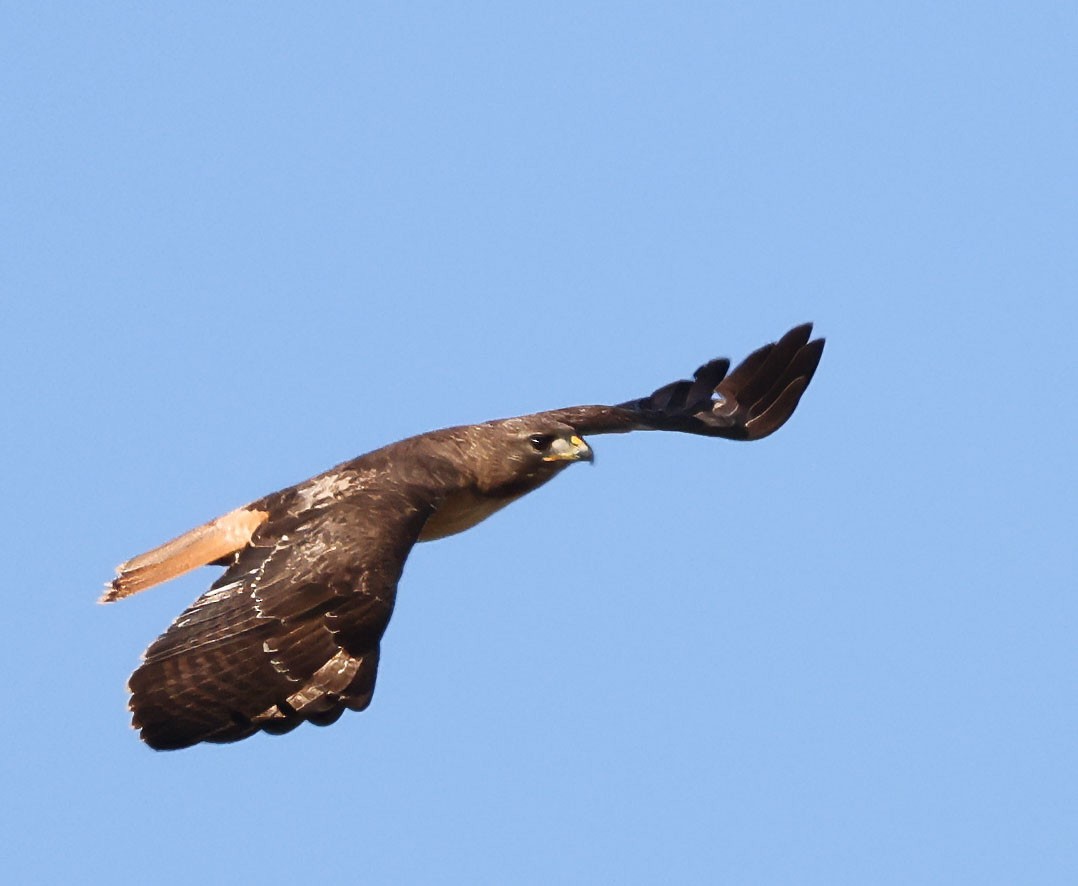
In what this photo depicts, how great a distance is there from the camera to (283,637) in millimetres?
12680

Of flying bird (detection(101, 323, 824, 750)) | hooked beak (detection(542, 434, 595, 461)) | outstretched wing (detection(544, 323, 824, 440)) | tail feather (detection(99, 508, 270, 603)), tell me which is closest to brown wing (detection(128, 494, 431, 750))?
flying bird (detection(101, 323, 824, 750))

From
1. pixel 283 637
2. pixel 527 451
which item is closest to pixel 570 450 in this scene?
pixel 527 451

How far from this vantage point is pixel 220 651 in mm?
12539

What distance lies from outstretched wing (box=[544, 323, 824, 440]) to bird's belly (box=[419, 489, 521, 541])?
1.29m

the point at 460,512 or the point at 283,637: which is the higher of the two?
the point at 460,512

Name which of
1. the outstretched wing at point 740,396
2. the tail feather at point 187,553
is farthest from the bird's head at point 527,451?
the tail feather at point 187,553

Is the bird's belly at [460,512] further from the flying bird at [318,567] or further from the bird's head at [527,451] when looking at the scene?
the bird's head at [527,451]

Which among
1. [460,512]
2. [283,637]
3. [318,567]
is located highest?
[460,512]

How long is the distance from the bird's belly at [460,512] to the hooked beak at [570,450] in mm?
456

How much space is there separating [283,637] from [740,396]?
19.9ft

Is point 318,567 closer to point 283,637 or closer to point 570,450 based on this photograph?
point 283,637

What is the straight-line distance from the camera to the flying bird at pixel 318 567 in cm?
1227

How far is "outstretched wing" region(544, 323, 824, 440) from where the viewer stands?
655 inches

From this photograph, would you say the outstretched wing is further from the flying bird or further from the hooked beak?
the hooked beak
